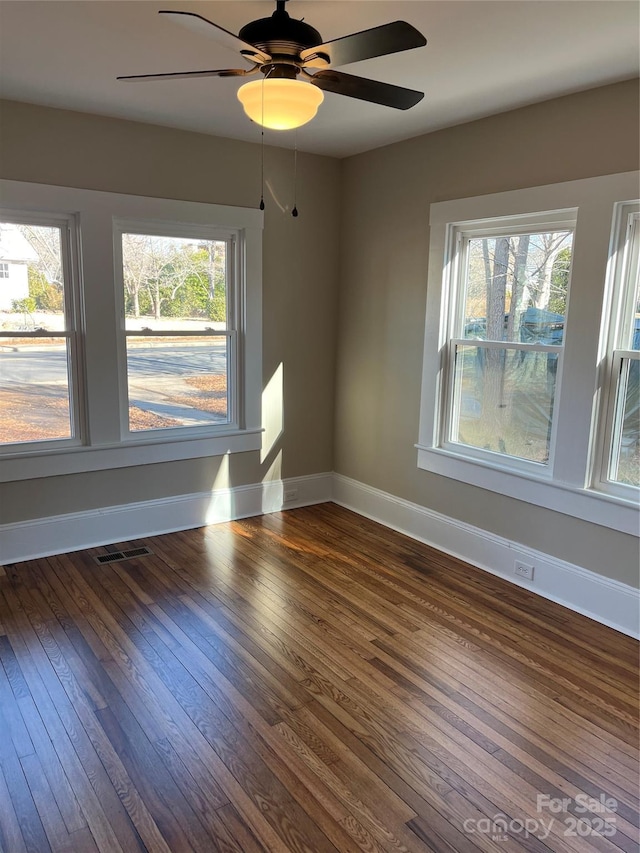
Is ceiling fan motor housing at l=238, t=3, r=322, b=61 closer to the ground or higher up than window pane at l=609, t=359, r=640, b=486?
higher up

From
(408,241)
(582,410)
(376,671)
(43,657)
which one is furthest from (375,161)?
(43,657)

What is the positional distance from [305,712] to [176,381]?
8.28 feet

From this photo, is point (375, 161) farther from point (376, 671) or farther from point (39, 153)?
point (376, 671)

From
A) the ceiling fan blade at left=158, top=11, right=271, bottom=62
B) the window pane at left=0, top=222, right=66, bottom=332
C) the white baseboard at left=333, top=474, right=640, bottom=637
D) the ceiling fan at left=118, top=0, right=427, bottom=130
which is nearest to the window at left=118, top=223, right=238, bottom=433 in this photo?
the window pane at left=0, top=222, right=66, bottom=332

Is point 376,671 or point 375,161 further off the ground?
point 375,161

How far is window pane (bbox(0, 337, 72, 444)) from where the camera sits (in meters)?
3.64

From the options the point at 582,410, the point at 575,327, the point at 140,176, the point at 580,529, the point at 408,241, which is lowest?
the point at 580,529

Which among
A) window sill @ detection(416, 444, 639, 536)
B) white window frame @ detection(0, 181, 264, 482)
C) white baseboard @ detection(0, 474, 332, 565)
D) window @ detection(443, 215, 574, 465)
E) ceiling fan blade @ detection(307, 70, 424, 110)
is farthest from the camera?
white baseboard @ detection(0, 474, 332, 565)

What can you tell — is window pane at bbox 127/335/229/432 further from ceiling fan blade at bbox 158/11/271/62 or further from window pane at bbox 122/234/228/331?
ceiling fan blade at bbox 158/11/271/62

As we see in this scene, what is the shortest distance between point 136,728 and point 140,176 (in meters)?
3.16

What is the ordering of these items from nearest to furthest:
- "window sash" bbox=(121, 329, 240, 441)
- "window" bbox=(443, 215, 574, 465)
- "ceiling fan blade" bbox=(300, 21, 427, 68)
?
"ceiling fan blade" bbox=(300, 21, 427, 68) < "window" bbox=(443, 215, 574, 465) < "window sash" bbox=(121, 329, 240, 441)

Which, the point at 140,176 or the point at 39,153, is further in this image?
the point at 140,176

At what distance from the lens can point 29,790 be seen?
2.03 metres

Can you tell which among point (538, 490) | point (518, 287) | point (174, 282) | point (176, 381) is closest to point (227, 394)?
point (176, 381)
